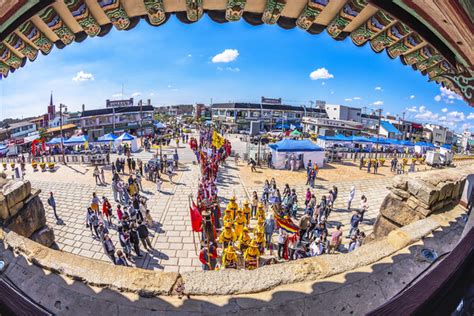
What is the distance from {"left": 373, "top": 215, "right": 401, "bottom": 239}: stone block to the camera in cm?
676

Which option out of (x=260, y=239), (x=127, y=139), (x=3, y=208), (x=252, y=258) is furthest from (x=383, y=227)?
(x=127, y=139)

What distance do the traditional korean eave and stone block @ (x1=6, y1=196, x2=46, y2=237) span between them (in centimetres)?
385

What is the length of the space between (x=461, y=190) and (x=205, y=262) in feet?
25.0

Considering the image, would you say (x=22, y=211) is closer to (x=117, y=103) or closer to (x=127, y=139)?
(x=127, y=139)

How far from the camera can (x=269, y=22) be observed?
347 centimetres

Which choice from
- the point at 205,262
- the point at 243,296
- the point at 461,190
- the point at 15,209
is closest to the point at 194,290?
Answer: the point at 243,296

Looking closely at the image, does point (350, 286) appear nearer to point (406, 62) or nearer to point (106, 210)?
point (406, 62)

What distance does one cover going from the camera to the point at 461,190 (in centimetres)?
681

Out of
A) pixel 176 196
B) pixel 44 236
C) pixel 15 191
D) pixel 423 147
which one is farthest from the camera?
pixel 423 147

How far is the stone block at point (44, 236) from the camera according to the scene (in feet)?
20.2

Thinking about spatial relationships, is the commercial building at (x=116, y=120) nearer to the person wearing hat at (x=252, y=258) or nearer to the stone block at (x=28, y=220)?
the stone block at (x=28, y=220)

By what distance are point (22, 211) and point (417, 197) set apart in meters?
9.92

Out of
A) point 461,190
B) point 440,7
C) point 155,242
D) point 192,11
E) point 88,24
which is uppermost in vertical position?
point 192,11

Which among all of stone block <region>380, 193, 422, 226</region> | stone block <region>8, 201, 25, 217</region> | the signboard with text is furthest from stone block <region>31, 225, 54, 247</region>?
the signboard with text
